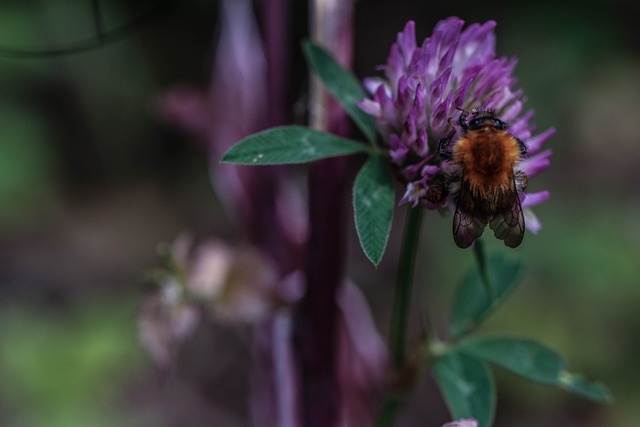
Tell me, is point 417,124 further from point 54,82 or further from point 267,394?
point 54,82

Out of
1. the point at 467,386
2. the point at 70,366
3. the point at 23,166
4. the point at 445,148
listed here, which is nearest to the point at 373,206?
the point at 445,148

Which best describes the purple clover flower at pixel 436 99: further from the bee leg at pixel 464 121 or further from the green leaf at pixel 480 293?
the green leaf at pixel 480 293

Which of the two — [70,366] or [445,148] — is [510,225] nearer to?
[445,148]

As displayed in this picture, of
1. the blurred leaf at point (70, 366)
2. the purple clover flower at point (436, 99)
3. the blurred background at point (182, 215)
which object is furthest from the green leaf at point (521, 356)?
→ the blurred leaf at point (70, 366)

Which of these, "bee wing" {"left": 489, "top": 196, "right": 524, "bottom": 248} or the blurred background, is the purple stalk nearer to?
"bee wing" {"left": 489, "top": 196, "right": 524, "bottom": 248}

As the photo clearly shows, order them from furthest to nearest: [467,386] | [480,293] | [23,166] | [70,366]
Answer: [23,166] < [70,366] < [480,293] < [467,386]
